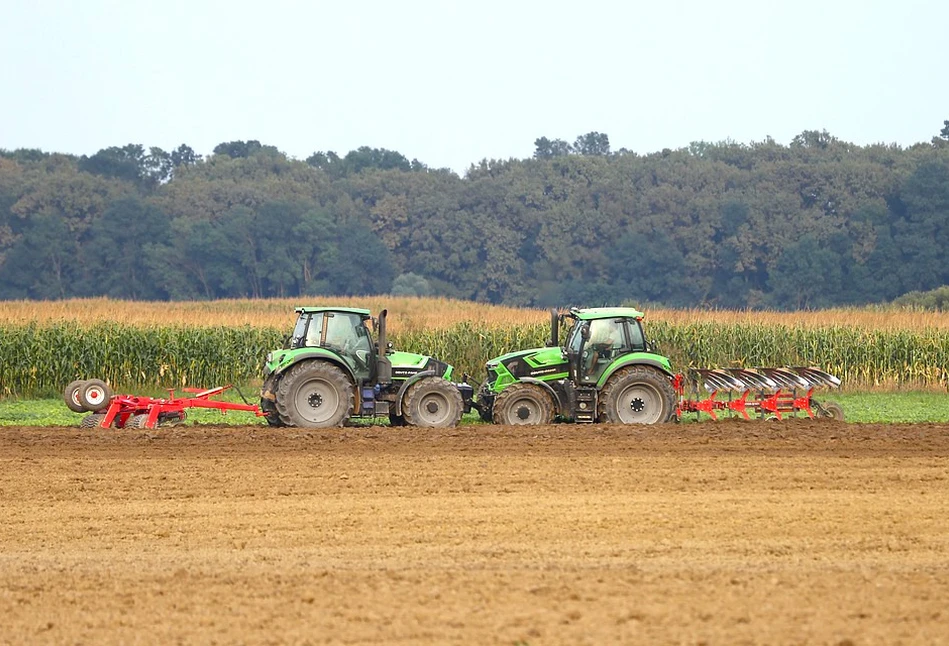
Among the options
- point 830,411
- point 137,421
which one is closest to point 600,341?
point 830,411

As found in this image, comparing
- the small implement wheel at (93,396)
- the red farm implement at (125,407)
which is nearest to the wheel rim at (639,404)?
the red farm implement at (125,407)

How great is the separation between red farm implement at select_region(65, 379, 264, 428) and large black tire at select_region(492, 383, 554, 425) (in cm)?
339

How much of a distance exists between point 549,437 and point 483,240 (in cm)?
5513

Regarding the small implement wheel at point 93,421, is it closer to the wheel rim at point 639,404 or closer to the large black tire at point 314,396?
the large black tire at point 314,396

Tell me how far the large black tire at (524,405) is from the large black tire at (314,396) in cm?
207

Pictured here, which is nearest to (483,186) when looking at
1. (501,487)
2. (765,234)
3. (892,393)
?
(765,234)

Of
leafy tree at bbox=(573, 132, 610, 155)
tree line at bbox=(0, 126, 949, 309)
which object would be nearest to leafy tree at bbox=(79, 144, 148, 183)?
tree line at bbox=(0, 126, 949, 309)

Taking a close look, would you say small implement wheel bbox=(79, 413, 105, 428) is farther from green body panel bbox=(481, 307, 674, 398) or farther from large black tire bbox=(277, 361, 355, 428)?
green body panel bbox=(481, 307, 674, 398)

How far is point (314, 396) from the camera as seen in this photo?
60.1ft

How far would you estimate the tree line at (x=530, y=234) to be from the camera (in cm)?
6569

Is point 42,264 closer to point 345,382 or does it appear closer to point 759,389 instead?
point 345,382

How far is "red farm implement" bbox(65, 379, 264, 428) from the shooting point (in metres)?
18.2

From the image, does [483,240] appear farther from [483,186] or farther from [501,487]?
[501,487]

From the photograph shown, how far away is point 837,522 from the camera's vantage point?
11750 mm
